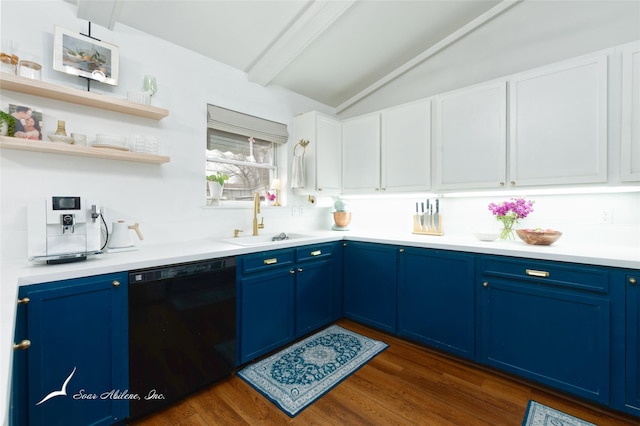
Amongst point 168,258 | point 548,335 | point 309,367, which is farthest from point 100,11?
point 548,335

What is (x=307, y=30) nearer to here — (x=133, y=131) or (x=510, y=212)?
(x=133, y=131)

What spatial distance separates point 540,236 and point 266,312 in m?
2.15

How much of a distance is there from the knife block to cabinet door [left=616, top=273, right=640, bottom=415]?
1383 mm

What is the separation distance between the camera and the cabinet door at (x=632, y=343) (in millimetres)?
1627

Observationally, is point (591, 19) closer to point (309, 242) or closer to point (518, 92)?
point (518, 92)

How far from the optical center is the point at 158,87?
91.4 inches

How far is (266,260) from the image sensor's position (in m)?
2.25

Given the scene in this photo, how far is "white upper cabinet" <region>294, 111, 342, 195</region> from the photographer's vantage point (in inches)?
128

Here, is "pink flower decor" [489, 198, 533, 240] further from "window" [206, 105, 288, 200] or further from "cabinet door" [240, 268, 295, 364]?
"window" [206, 105, 288, 200]

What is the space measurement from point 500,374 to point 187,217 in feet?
9.07

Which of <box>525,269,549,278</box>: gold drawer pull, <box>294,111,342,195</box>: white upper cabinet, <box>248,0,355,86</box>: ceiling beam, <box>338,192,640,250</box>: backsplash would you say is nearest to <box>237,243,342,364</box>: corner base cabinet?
<box>294,111,342,195</box>: white upper cabinet

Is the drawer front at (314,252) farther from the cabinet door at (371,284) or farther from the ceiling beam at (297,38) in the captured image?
the ceiling beam at (297,38)

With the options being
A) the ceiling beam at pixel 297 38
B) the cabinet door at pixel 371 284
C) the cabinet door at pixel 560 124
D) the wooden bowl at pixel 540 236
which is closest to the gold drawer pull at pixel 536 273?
the wooden bowl at pixel 540 236

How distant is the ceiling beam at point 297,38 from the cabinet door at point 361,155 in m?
1.05
